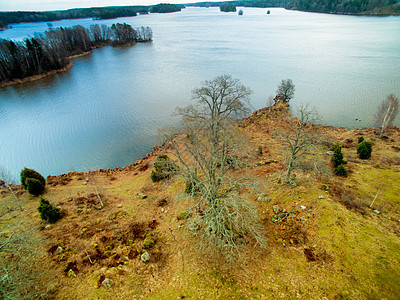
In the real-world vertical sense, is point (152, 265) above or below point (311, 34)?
below

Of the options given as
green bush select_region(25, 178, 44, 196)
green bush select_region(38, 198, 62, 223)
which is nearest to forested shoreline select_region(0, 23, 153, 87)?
green bush select_region(25, 178, 44, 196)

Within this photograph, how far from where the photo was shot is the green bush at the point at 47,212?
14.3m

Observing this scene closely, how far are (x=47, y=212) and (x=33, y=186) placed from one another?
212 inches

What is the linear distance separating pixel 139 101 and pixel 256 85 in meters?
26.8

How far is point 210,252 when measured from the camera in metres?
12.3

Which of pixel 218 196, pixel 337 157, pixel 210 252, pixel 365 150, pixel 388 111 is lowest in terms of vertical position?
pixel 210 252

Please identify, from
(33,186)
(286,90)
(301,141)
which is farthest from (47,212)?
(286,90)

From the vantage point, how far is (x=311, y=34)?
98.9 metres

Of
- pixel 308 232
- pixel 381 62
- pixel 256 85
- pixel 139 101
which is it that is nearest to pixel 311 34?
pixel 381 62

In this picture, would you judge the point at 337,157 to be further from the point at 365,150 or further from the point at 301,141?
the point at 365,150

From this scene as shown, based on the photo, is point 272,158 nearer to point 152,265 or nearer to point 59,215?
point 152,265

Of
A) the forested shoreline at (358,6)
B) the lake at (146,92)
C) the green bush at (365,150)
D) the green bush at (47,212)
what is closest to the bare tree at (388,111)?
the lake at (146,92)

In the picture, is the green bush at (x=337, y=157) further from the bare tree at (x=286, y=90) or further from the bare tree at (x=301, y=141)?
the bare tree at (x=286, y=90)

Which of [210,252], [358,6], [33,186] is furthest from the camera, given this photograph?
[358,6]
